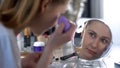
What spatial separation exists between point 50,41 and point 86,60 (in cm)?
27

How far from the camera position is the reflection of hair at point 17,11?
0.71 m

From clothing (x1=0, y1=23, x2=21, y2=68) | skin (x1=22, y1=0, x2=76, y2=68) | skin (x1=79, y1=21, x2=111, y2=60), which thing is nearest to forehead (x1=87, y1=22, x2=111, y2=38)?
skin (x1=79, y1=21, x2=111, y2=60)

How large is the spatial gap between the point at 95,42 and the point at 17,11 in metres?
0.54

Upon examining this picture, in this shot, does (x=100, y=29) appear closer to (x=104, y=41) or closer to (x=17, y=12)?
(x=104, y=41)

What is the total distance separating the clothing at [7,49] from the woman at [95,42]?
533 mm

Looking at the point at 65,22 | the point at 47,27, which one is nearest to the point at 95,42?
the point at 65,22

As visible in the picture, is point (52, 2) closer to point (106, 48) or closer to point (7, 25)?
point (7, 25)

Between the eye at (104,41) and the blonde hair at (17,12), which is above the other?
the blonde hair at (17,12)

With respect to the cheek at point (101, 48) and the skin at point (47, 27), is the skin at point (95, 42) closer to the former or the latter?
the cheek at point (101, 48)

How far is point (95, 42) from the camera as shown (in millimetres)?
1152

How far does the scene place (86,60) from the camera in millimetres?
1174

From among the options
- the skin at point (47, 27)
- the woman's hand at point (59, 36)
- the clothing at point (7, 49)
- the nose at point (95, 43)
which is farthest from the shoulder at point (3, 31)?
the nose at point (95, 43)

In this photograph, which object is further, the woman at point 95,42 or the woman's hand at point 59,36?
the woman at point 95,42

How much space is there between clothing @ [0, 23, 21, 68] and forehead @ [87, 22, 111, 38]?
567 mm
